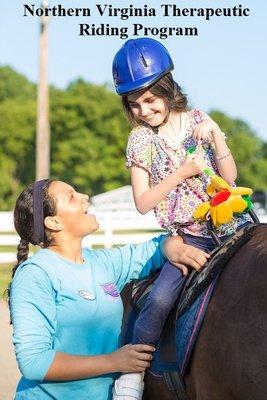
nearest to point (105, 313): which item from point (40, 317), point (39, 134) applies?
point (40, 317)

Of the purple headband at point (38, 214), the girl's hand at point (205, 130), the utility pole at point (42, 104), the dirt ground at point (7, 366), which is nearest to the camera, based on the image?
the purple headband at point (38, 214)

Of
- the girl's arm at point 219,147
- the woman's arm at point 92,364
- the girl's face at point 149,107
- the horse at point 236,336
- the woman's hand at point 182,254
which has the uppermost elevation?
the girl's face at point 149,107

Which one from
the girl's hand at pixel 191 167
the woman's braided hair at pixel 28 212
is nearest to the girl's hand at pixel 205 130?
the girl's hand at pixel 191 167

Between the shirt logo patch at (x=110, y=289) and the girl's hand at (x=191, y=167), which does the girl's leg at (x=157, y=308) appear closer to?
the shirt logo patch at (x=110, y=289)

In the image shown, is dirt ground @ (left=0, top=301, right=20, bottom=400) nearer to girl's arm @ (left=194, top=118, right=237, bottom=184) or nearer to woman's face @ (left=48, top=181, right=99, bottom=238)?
woman's face @ (left=48, top=181, right=99, bottom=238)

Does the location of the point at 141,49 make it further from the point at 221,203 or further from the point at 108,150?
the point at 108,150

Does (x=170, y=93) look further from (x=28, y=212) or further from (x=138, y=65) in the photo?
(x=28, y=212)

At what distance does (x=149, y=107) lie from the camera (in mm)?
3852

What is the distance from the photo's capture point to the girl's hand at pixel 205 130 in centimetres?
363

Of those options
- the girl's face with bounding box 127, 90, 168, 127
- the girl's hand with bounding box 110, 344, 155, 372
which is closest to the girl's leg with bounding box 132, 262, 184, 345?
the girl's hand with bounding box 110, 344, 155, 372

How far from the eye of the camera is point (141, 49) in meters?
3.79

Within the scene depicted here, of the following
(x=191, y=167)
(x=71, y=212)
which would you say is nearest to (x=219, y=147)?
(x=191, y=167)

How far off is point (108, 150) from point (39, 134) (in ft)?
146

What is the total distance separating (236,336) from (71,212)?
3.38 feet
